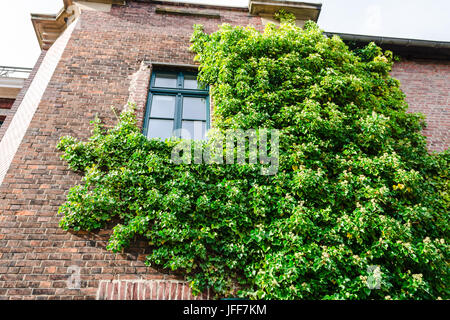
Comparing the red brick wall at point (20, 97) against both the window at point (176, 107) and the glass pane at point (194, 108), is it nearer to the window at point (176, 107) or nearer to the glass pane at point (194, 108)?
the window at point (176, 107)

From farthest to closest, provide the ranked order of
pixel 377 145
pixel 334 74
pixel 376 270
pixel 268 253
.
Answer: pixel 334 74 < pixel 377 145 < pixel 268 253 < pixel 376 270

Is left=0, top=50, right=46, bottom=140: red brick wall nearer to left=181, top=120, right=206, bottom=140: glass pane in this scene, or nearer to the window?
A: the window

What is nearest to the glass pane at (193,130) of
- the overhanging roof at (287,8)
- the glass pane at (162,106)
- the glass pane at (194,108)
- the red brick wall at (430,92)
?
the glass pane at (194,108)

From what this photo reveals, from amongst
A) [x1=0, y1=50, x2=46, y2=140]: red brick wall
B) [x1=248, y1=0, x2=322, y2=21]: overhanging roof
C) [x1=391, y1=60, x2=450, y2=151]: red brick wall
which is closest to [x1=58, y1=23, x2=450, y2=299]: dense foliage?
[x1=391, y1=60, x2=450, y2=151]: red brick wall

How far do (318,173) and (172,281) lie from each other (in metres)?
2.70

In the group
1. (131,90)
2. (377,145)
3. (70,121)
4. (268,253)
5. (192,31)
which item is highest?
(192,31)

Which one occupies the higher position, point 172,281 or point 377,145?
point 377,145

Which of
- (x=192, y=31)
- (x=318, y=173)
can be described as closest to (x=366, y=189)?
(x=318, y=173)

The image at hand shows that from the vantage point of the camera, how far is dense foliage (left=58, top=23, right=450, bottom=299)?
12.9 ft

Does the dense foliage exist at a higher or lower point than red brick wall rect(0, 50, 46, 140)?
lower

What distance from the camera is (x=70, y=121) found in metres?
5.13

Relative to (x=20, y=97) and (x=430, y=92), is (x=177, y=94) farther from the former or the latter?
(x=430, y=92)

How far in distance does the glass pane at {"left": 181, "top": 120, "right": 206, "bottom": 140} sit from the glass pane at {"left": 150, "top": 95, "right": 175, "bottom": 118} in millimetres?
392

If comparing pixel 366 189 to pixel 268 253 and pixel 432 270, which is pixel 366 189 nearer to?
pixel 432 270
